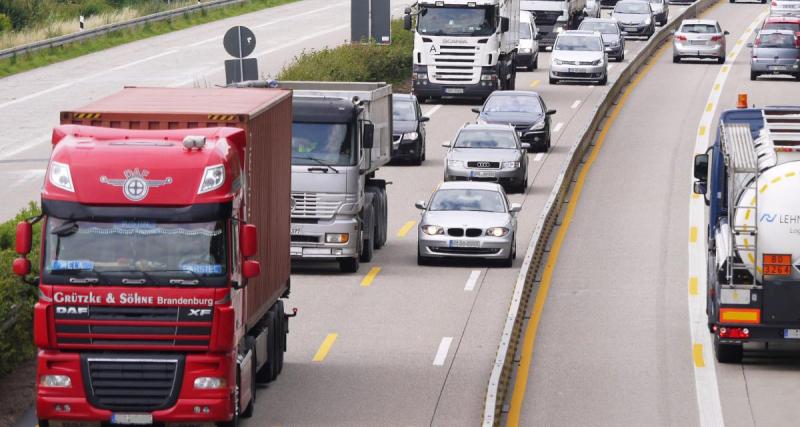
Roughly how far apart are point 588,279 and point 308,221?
16.0 feet

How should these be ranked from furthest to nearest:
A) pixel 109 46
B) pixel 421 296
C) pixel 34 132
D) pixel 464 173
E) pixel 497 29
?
pixel 109 46 → pixel 497 29 → pixel 34 132 → pixel 464 173 → pixel 421 296

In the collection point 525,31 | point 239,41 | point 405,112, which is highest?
point 239,41

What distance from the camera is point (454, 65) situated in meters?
52.4

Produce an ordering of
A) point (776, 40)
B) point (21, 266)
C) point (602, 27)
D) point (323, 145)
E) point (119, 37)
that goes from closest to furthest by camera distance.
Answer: point (21, 266)
point (323, 145)
point (776, 40)
point (602, 27)
point (119, 37)

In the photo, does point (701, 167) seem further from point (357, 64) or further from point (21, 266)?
point (357, 64)

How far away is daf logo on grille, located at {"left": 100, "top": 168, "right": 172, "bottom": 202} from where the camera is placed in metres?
17.1

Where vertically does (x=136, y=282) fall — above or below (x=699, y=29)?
above

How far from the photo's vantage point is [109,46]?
211 ft

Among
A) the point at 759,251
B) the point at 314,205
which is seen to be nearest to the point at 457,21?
the point at 314,205

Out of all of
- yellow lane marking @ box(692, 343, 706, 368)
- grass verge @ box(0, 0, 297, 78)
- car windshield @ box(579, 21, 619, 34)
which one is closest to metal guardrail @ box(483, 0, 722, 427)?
car windshield @ box(579, 21, 619, 34)

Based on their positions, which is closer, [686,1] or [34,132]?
[34,132]

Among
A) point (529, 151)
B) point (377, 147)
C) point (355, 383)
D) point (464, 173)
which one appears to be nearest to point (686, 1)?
point (529, 151)

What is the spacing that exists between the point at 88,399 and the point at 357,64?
35.6 meters

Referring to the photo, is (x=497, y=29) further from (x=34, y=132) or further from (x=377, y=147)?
(x=377, y=147)
